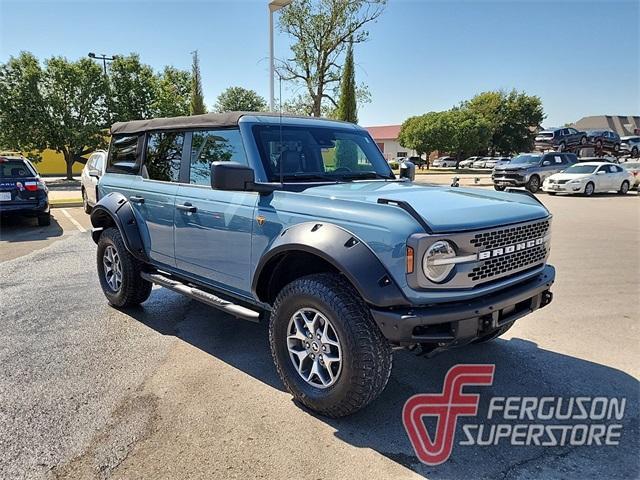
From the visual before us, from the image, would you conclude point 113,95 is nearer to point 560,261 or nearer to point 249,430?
point 560,261

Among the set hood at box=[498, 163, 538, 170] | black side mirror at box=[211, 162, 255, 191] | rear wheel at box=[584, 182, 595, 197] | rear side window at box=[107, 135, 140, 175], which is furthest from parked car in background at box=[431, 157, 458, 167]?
black side mirror at box=[211, 162, 255, 191]

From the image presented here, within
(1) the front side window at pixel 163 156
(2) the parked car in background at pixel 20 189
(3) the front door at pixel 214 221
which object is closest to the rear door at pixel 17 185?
(2) the parked car in background at pixel 20 189

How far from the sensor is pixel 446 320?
8.25 ft

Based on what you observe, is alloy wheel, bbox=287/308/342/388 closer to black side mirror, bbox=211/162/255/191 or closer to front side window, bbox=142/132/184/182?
black side mirror, bbox=211/162/255/191

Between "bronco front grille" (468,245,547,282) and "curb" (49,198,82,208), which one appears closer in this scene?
"bronco front grille" (468,245,547,282)

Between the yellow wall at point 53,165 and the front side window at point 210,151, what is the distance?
1405 inches

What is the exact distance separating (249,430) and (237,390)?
0.52m

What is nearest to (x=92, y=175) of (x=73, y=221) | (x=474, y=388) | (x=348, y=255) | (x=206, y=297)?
(x=73, y=221)

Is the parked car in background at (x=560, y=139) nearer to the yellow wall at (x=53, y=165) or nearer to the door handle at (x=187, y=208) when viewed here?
the yellow wall at (x=53, y=165)

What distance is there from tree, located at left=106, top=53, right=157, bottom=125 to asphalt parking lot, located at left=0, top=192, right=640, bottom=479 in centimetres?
2267

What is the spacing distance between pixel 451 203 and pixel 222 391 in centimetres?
209

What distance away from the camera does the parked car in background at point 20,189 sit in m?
9.89

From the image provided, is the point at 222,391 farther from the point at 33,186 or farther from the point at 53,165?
the point at 53,165

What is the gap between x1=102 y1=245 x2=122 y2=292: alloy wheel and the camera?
494 centimetres
